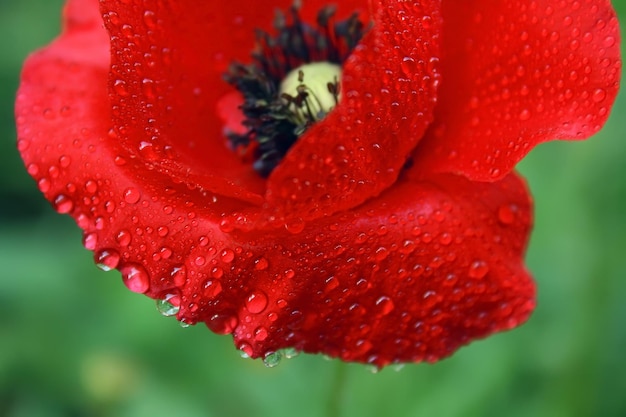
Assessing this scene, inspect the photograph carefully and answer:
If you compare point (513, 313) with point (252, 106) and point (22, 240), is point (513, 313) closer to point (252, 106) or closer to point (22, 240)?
point (252, 106)

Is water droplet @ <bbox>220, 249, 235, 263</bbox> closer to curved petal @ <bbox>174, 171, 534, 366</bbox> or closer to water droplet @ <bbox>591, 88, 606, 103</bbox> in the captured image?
curved petal @ <bbox>174, 171, 534, 366</bbox>

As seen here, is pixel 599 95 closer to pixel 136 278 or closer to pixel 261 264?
pixel 261 264

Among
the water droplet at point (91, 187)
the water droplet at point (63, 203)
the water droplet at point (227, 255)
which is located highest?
the water droplet at point (91, 187)

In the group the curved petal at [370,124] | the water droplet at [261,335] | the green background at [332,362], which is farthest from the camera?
the green background at [332,362]

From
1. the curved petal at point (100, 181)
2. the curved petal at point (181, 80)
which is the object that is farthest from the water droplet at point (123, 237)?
the curved petal at point (181, 80)

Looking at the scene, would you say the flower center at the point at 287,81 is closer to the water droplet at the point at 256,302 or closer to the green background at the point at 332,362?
the water droplet at the point at 256,302

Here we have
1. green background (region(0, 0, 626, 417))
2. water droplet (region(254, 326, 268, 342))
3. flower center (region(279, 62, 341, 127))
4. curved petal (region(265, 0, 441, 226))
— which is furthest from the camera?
green background (region(0, 0, 626, 417))

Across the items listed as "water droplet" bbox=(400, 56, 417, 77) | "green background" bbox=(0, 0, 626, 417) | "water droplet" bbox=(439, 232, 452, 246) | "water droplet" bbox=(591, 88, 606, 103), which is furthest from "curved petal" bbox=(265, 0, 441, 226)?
"green background" bbox=(0, 0, 626, 417)
